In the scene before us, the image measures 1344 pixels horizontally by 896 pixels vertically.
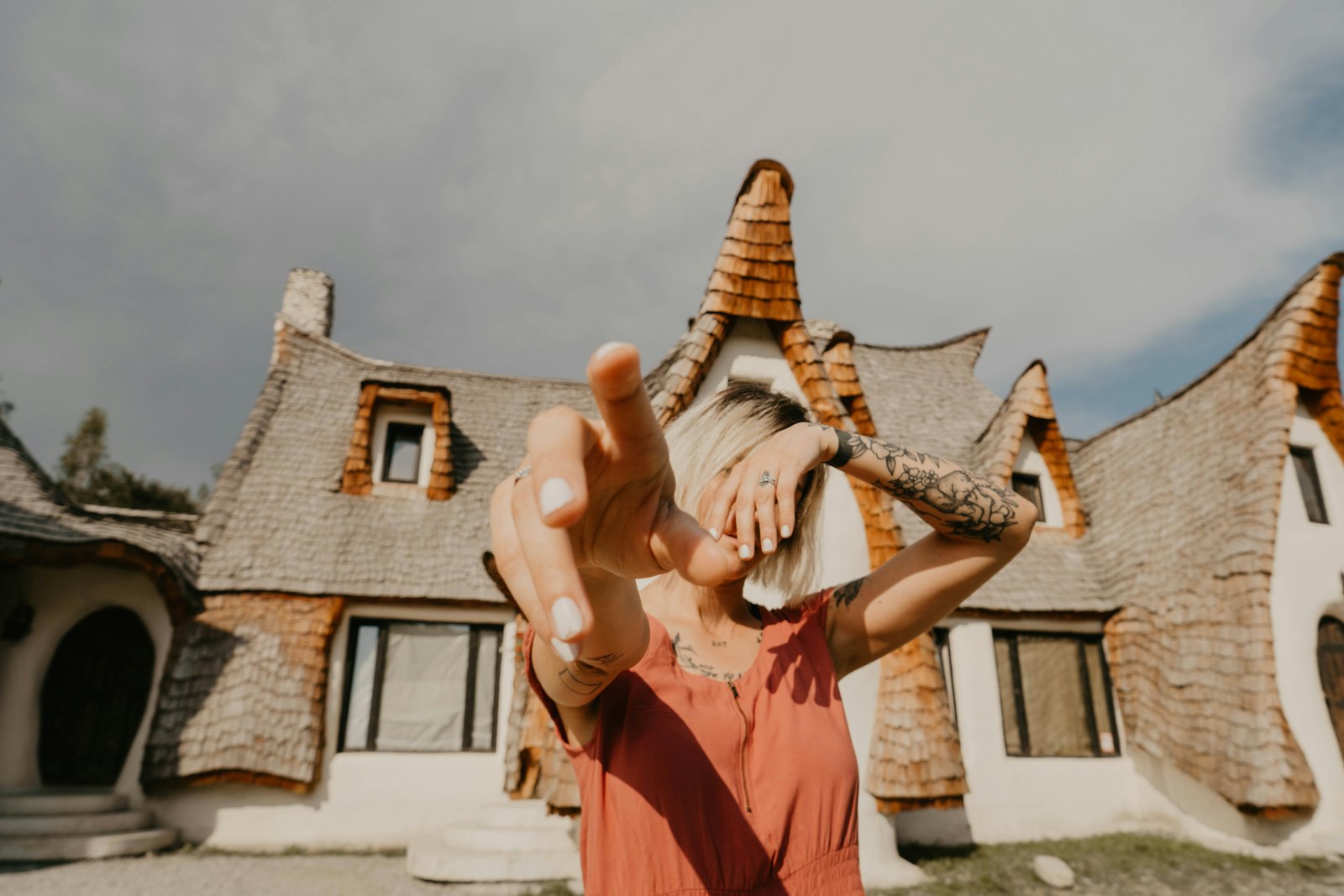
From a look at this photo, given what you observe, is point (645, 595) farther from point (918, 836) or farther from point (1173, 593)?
point (1173, 593)

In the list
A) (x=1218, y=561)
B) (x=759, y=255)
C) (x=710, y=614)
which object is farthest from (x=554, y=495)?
(x=1218, y=561)

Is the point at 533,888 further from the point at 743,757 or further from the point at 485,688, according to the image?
the point at 743,757

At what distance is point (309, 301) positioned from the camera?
1564 cm

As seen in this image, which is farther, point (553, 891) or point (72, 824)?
point (72, 824)

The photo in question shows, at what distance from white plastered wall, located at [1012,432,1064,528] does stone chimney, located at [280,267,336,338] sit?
13.9 m

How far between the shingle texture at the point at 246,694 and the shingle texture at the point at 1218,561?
10.8m

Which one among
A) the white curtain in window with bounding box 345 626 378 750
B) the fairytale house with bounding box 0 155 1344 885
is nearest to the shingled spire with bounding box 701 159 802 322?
the fairytale house with bounding box 0 155 1344 885

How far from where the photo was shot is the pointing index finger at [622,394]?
Answer: 100cm

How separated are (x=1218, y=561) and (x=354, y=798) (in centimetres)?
1132

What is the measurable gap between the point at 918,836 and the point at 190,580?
9919mm

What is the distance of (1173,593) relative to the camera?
9.62m

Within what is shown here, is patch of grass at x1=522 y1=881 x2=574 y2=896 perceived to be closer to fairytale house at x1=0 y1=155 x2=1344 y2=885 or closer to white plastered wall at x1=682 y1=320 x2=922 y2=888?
fairytale house at x1=0 y1=155 x2=1344 y2=885

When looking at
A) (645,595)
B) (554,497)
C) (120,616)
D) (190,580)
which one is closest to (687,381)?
(645,595)

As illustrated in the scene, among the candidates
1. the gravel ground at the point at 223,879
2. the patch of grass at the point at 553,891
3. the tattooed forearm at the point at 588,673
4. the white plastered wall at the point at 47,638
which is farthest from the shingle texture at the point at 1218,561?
the white plastered wall at the point at 47,638
